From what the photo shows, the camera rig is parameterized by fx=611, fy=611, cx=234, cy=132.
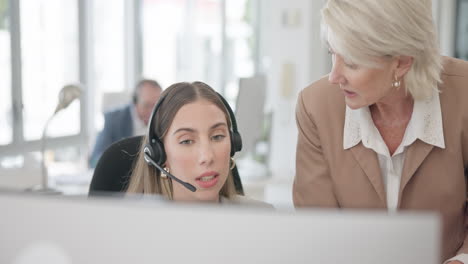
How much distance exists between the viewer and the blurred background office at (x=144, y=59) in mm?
4828

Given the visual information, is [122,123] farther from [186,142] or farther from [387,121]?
[387,121]

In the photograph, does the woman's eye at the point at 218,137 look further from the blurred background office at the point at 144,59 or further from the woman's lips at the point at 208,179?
the blurred background office at the point at 144,59

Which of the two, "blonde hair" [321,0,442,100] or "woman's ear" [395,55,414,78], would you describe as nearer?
"blonde hair" [321,0,442,100]

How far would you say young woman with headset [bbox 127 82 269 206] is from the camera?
144 cm

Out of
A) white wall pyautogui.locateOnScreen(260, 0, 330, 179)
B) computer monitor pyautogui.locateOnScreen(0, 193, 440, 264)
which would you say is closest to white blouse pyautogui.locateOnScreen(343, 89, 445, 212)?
computer monitor pyautogui.locateOnScreen(0, 193, 440, 264)

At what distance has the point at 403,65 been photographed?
4.47 feet

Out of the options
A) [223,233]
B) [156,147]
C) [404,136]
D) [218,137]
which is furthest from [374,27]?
[223,233]

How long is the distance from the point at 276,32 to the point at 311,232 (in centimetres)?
566

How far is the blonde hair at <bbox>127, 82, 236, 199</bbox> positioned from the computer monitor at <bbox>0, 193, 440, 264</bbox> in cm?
90

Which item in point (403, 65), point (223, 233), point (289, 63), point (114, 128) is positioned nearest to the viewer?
point (223, 233)

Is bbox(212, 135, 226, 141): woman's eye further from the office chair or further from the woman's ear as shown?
the woman's ear

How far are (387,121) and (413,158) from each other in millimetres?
121

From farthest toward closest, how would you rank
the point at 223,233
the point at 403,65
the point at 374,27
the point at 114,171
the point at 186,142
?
the point at 114,171
the point at 186,142
the point at 403,65
the point at 374,27
the point at 223,233

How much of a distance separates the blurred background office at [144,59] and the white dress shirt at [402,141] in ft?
5.00
